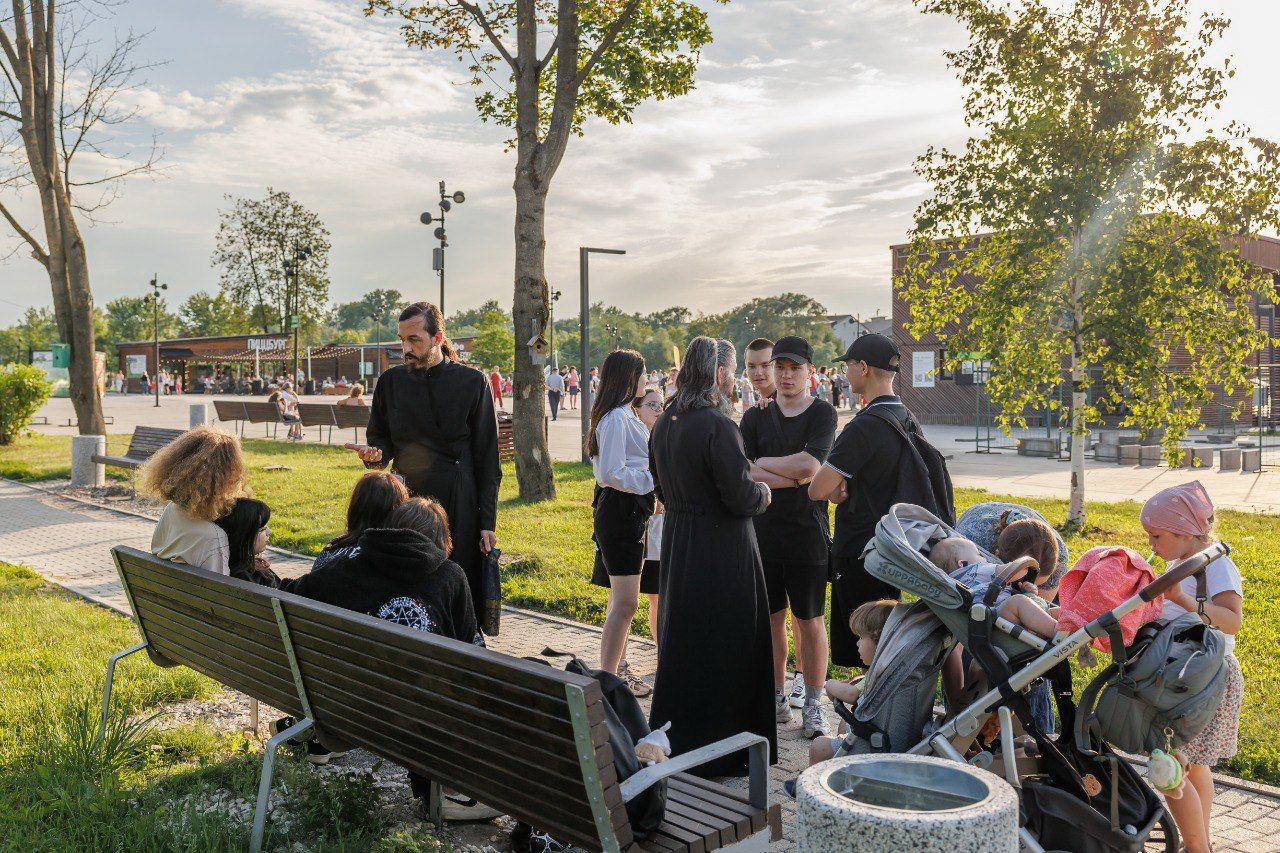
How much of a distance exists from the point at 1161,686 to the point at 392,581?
270 cm

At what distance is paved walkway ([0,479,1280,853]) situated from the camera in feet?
13.5

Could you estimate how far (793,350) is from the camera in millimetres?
5258

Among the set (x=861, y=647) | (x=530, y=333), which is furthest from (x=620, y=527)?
(x=530, y=333)

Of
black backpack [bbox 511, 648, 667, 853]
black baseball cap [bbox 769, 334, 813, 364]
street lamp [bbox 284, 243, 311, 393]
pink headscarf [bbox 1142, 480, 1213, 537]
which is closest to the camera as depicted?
black backpack [bbox 511, 648, 667, 853]

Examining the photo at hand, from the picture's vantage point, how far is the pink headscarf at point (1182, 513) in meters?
3.57

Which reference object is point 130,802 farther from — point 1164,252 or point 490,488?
point 1164,252

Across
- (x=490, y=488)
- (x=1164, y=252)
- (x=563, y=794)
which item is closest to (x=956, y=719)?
(x=563, y=794)

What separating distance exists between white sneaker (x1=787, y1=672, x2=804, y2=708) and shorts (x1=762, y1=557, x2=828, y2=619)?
1.58ft

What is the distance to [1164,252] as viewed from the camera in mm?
10672

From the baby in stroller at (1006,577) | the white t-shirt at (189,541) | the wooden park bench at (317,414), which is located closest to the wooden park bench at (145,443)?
the wooden park bench at (317,414)

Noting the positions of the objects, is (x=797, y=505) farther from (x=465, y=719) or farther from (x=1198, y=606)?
(x=465, y=719)

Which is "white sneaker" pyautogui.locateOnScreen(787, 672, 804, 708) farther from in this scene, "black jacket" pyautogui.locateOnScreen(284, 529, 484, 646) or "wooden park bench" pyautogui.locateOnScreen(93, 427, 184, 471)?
"wooden park bench" pyautogui.locateOnScreen(93, 427, 184, 471)

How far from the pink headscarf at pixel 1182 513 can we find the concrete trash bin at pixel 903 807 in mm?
1571

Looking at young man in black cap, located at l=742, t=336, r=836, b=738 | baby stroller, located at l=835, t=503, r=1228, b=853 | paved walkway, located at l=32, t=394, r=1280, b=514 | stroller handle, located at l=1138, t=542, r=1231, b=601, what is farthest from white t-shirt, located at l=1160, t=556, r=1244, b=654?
paved walkway, located at l=32, t=394, r=1280, b=514
